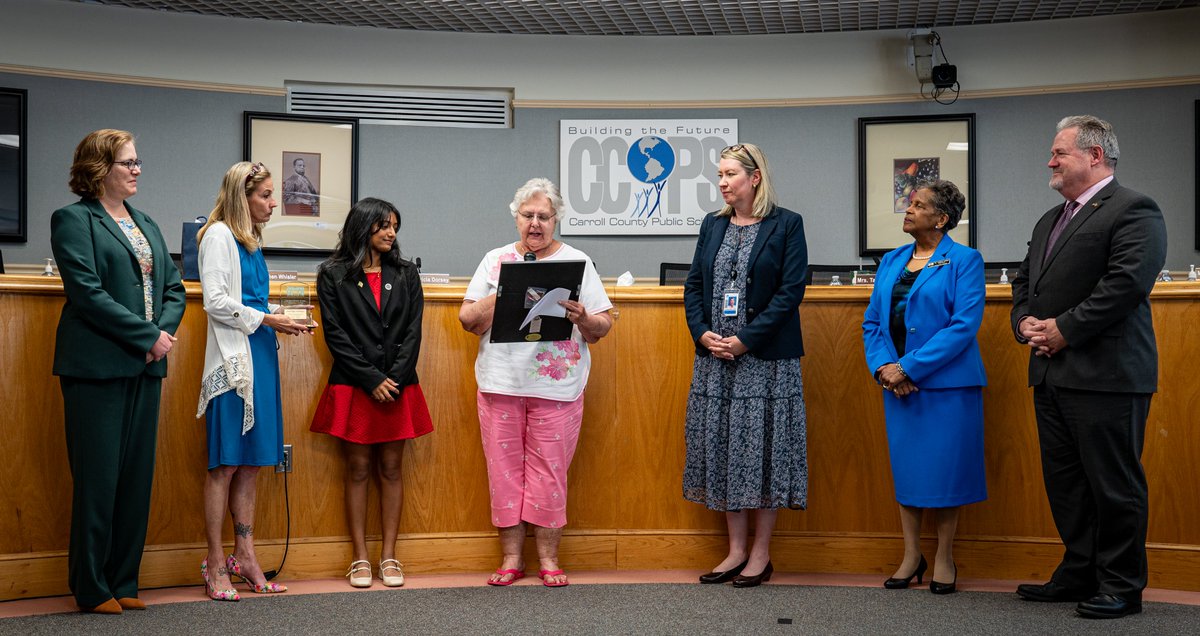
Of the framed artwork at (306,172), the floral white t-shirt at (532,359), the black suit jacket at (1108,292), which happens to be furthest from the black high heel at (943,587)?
the framed artwork at (306,172)

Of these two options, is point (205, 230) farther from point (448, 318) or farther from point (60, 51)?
point (60, 51)

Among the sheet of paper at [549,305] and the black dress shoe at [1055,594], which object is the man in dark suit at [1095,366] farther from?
the sheet of paper at [549,305]

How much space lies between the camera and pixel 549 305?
137 inches

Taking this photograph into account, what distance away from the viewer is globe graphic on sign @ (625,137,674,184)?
24.1 feet

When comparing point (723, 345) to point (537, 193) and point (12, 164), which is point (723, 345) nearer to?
point (537, 193)

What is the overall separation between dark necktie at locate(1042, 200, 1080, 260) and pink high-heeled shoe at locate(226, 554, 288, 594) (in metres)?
2.82

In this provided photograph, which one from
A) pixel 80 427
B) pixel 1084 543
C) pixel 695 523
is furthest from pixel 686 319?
pixel 80 427

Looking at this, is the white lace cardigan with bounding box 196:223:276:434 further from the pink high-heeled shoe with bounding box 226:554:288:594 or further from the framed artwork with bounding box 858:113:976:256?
the framed artwork with bounding box 858:113:976:256

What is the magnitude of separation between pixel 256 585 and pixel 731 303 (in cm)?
191

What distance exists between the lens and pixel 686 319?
383 centimetres

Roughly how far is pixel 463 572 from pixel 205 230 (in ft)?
5.12

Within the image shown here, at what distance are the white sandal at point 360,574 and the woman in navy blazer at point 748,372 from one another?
1.17 metres

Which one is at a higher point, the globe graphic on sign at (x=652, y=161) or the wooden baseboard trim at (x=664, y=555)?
the globe graphic on sign at (x=652, y=161)

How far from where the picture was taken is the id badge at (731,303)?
3.61 metres
